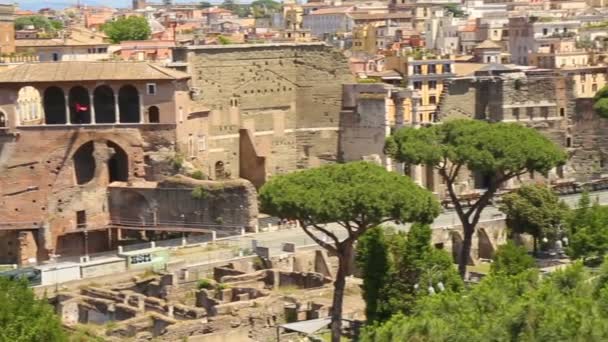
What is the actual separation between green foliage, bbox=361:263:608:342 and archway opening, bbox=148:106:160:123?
2439 cm

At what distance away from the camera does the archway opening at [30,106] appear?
52688 millimetres

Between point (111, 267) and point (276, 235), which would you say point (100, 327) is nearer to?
point (111, 267)

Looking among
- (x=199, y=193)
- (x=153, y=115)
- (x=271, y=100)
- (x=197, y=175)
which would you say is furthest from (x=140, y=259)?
(x=271, y=100)

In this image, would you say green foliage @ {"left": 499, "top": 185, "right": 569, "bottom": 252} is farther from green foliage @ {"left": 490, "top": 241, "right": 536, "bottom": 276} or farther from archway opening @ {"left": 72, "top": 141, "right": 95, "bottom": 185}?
archway opening @ {"left": 72, "top": 141, "right": 95, "bottom": 185}

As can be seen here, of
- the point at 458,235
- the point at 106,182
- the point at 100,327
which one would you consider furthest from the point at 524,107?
the point at 100,327

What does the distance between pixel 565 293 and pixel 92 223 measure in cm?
2557

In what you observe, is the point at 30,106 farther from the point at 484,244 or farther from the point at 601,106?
the point at 601,106

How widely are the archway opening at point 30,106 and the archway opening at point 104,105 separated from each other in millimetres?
2369

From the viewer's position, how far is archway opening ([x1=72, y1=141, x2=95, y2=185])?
163ft

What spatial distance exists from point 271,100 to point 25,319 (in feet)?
96.0

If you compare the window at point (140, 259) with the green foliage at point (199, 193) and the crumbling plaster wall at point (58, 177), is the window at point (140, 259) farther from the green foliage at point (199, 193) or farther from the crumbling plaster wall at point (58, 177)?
the crumbling plaster wall at point (58, 177)

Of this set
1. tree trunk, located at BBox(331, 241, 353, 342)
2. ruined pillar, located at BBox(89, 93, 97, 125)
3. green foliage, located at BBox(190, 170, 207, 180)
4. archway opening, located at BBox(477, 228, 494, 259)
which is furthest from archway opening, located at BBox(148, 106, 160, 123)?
tree trunk, located at BBox(331, 241, 353, 342)

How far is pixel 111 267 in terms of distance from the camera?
40.6 meters

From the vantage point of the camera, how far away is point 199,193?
47156mm
